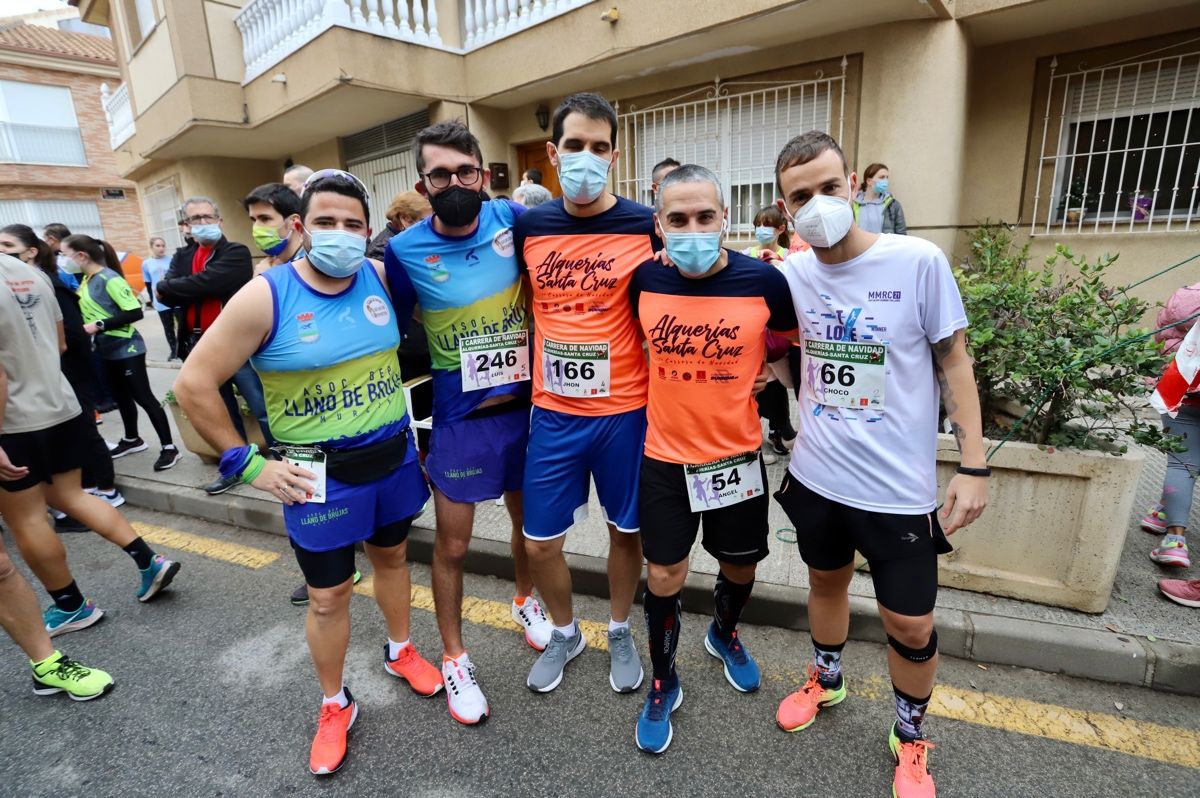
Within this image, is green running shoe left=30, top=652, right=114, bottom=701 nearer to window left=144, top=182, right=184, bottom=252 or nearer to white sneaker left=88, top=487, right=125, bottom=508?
white sneaker left=88, top=487, right=125, bottom=508

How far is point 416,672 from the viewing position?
2.61m

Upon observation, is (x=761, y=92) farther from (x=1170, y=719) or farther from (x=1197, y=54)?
(x=1170, y=719)

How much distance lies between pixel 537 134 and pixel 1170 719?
8.76 meters

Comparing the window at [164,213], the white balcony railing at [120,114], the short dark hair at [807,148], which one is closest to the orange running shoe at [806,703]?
the short dark hair at [807,148]

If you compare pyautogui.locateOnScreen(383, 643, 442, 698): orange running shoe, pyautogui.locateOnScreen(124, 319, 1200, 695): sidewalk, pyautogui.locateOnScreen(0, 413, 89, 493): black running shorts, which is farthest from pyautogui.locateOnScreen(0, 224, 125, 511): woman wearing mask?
pyautogui.locateOnScreen(383, 643, 442, 698): orange running shoe

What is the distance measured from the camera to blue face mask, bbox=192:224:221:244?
4.06 meters

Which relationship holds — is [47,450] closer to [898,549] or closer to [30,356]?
[30,356]

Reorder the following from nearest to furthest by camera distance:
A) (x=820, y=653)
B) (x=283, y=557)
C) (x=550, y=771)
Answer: (x=550, y=771)
(x=820, y=653)
(x=283, y=557)

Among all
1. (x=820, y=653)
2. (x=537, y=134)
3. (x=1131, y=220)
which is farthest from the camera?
(x=537, y=134)

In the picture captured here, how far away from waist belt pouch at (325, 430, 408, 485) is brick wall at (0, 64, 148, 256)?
2778cm

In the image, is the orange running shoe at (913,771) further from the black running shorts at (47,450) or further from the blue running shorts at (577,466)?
the black running shorts at (47,450)

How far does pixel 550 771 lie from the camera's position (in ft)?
7.03

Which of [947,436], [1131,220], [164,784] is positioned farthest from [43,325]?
[1131,220]

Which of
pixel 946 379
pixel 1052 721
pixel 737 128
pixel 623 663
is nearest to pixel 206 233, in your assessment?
pixel 623 663
